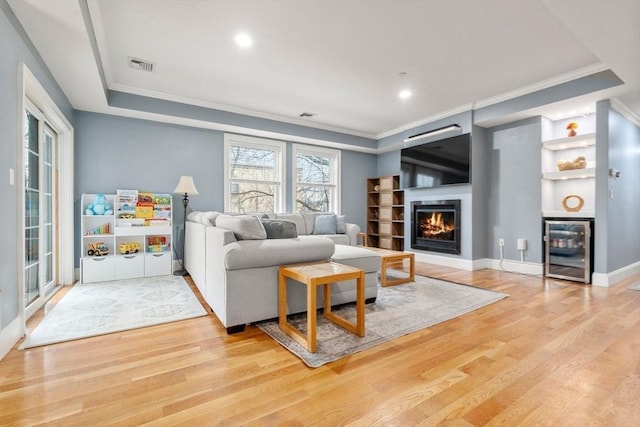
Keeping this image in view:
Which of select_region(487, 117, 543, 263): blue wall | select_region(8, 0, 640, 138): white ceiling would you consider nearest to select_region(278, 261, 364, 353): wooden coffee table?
select_region(8, 0, 640, 138): white ceiling

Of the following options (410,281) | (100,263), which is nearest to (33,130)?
(100,263)

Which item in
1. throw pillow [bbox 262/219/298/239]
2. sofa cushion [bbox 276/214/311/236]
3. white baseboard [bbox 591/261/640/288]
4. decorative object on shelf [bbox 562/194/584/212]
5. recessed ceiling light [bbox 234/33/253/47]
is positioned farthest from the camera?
sofa cushion [bbox 276/214/311/236]

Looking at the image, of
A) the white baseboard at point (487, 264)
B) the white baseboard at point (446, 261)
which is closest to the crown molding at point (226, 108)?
the white baseboard at point (446, 261)

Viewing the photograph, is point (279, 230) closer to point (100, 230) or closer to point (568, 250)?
point (100, 230)

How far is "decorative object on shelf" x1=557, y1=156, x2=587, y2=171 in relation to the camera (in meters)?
4.09

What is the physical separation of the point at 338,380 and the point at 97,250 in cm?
380

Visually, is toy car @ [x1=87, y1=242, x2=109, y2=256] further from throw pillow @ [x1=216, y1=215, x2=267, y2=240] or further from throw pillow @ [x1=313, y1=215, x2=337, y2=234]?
throw pillow @ [x1=313, y1=215, x2=337, y2=234]

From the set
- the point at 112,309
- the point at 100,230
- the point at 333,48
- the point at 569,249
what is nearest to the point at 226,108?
the point at 333,48

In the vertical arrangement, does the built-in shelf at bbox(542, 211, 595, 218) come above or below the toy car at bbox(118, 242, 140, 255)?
above

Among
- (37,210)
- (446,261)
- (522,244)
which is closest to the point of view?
(37,210)

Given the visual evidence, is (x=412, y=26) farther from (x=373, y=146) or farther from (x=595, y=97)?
(x=373, y=146)

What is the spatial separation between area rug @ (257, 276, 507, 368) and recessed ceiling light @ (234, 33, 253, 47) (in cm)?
257

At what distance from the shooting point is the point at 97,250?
3.92 m

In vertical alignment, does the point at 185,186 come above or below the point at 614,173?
below
